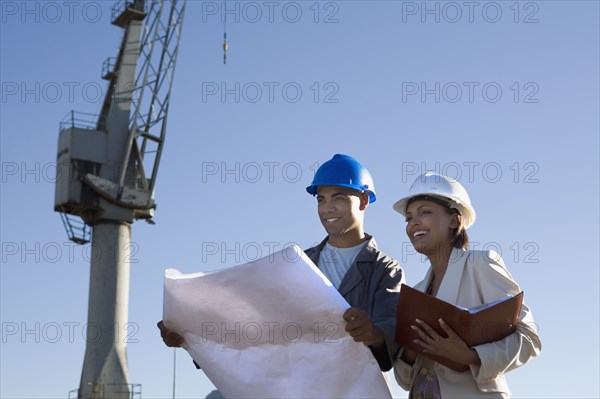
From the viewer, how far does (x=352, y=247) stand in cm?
460

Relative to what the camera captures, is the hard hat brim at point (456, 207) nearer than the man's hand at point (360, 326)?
No

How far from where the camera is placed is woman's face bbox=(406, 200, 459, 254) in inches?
160

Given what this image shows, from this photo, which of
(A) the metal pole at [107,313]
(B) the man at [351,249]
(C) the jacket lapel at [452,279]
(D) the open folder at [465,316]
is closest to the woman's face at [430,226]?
(C) the jacket lapel at [452,279]

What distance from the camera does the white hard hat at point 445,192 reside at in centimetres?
404

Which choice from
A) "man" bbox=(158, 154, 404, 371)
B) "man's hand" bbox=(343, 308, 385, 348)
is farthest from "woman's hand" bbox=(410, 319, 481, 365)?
"man" bbox=(158, 154, 404, 371)

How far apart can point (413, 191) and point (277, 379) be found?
41.8 inches

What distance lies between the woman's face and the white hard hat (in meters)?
0.05

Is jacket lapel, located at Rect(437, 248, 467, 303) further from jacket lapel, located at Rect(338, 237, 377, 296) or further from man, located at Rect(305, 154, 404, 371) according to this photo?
jacket lapel, located at Rect(338, 237, 377, 296)

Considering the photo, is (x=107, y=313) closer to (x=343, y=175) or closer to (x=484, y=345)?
(x=343, y=175)

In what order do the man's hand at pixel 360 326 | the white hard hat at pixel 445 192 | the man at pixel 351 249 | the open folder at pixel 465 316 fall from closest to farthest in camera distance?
the open folder at pixel 465 316
the man's hand at pixel 360 326
the white hard hat at pixel 445 192
the man at pixel 351 249

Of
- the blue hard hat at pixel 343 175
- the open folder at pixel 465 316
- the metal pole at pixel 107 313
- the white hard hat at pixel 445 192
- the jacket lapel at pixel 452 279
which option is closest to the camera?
the open folder at pixel 465 316

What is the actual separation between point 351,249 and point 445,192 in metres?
0.73

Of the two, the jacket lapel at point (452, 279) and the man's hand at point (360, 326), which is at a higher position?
the jacket lapel at point (452, 279)

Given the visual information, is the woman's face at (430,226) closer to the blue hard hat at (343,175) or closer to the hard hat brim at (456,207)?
the hard hat brim at (456,207)
